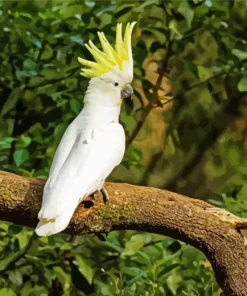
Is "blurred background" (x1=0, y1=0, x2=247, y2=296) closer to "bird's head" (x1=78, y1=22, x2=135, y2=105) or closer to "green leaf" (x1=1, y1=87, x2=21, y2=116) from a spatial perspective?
"green leaf" (x1=1, y1=87, x2=21, y2=116)

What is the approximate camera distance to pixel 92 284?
1.55 meters

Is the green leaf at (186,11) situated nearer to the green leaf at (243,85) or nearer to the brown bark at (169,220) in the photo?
the green leaf at (243,85)

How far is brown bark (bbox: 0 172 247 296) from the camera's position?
101 cm

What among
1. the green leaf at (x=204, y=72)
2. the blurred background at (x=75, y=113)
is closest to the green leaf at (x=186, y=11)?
the blurred background at (x=75, y=113)

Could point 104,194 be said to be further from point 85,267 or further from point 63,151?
point 85,267

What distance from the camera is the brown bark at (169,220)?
39.7 inches

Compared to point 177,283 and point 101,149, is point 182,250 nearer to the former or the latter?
point 177,283

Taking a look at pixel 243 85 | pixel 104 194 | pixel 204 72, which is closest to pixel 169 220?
pixel 104 194

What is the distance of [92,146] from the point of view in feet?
3.04

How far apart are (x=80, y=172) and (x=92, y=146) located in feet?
0.17

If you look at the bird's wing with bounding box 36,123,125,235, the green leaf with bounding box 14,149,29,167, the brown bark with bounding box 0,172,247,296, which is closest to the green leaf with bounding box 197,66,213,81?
the green leaf with bounding box 14,149,29,167

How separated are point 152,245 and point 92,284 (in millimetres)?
186

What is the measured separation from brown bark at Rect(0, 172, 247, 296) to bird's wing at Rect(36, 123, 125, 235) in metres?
0.10

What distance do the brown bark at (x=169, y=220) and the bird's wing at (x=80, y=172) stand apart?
0.10 m
